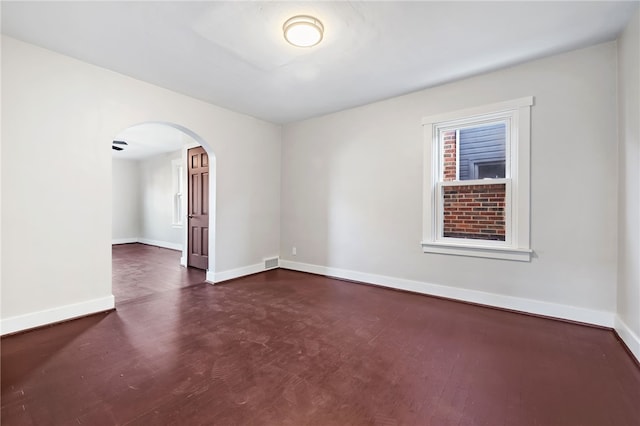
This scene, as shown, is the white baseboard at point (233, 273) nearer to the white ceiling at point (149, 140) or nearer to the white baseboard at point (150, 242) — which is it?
the white ceiling at point (149, 140)

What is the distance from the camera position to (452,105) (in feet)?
11.3

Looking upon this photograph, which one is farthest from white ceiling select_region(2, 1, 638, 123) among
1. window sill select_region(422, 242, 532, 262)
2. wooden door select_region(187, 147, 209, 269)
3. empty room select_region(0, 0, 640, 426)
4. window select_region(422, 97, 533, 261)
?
window sill select_region(422, 242, 532, 262)

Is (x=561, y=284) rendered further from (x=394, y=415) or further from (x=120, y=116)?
(x=120, y=116)

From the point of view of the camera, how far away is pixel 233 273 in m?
4.44

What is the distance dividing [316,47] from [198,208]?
12.5 ft

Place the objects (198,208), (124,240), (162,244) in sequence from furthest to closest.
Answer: (124,240) < (162,244) < (198,208)

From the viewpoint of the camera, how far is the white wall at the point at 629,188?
216 centimetres

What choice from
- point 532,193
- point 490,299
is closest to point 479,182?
point 532,193

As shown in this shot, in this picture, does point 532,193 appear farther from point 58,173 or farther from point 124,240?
point 124,240

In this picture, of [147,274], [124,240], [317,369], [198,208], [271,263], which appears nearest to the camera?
[317,369]

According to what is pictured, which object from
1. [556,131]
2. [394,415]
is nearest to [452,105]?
[556,131]

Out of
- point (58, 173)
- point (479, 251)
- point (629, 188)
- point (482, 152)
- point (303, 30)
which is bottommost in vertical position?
point (479, 251)

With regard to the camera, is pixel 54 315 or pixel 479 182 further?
pixel 479 182

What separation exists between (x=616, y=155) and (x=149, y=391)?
4346 mm
